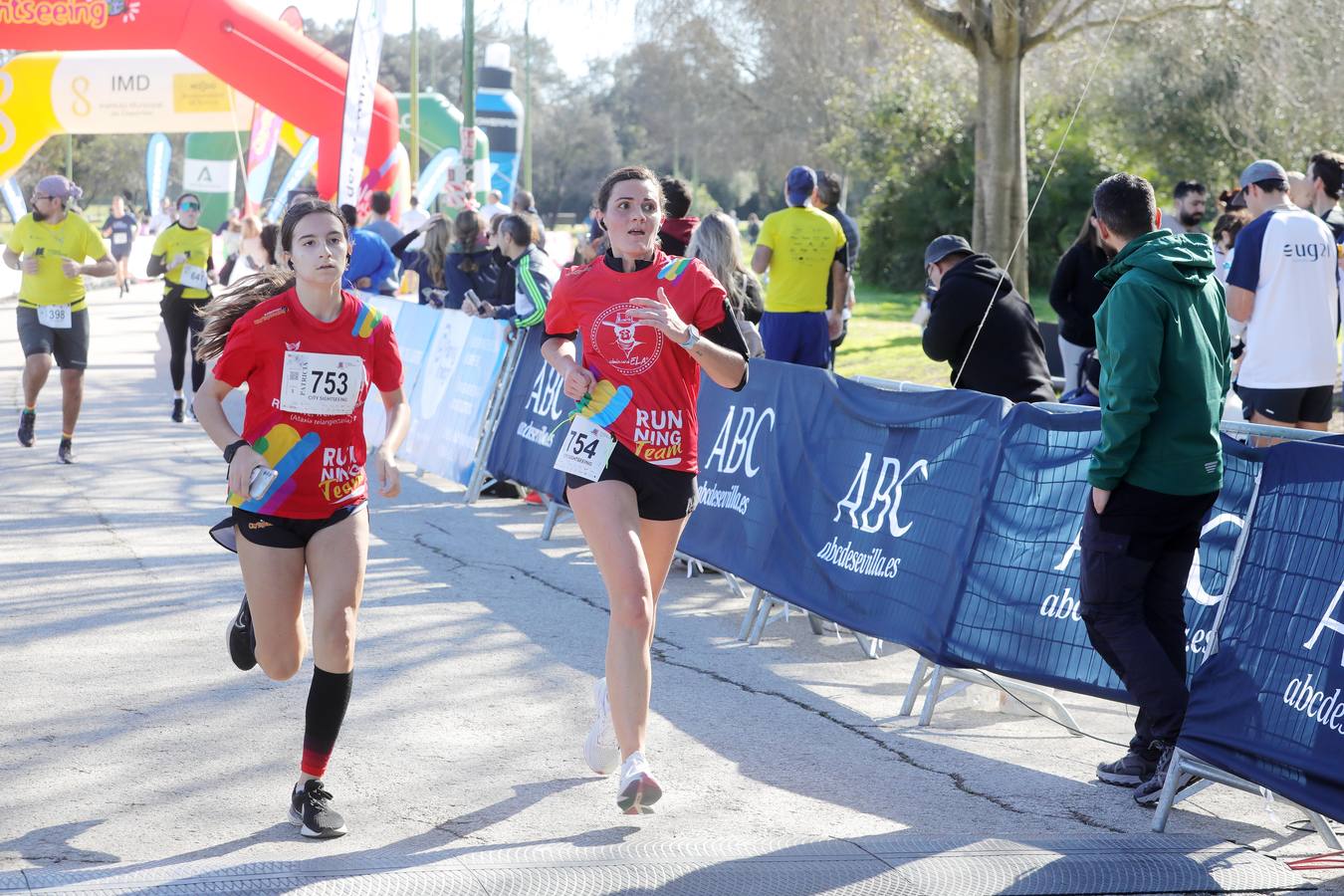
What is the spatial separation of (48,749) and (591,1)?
42.6 ft

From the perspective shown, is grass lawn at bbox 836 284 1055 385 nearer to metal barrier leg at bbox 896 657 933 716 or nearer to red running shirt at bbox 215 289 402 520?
metal barrier leg at bbox 896 657 933 716

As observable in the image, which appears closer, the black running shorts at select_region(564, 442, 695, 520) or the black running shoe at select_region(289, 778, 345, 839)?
the black running shoe at select_region(289, 778, 345, 839)

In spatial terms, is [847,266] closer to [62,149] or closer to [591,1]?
[591,1]

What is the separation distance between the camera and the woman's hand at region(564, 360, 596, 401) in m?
4.88

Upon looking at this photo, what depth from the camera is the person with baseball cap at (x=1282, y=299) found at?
784 cm

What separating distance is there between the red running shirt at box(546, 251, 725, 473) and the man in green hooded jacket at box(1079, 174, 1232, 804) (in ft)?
4.22

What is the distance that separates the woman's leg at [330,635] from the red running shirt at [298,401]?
0.12 metres

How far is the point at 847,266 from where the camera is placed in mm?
11742

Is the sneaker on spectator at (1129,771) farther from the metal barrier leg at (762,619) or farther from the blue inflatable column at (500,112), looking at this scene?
the blue inflatable column at (500,112)

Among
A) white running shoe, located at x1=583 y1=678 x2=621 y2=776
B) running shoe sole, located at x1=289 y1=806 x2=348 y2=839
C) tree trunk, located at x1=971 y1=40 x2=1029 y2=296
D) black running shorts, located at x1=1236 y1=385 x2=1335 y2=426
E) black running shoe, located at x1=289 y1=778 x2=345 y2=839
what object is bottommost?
running shoe sole, located at x1=289 y1=806 x2=348 y2=839

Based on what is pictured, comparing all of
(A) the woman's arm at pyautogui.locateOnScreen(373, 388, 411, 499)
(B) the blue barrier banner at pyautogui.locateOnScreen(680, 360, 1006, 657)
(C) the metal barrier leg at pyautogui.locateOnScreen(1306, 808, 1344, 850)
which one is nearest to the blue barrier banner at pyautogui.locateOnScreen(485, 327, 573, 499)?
(B) the blue barrier banner at pyautogui.locateOnScreen(680, 360, 1006, 657)

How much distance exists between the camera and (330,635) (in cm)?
461

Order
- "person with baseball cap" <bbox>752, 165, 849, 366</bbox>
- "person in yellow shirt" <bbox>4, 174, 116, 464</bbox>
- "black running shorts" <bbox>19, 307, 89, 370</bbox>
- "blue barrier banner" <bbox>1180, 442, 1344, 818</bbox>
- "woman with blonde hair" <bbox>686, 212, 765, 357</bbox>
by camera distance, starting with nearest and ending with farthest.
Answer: "blue barrier banner" <bbox>1180, 442, 1344, 818</bbox>
"woman with blonde hair" <bbox>686, 212, 765, 357</bbox>
"person with baseball cap" <bbox>752, 165, 849, 366</bbox>
"person in yellow shirt" <bbox>4, 174, 116, 464</bbox>
"black running shorts" <bbox>19, 307, 89, 370</bbox>

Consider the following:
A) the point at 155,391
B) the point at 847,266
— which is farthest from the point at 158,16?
the point at 847,266
